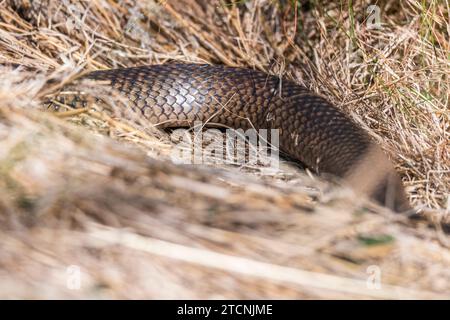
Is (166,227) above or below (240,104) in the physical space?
below

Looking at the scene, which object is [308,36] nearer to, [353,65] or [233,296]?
[353,65]

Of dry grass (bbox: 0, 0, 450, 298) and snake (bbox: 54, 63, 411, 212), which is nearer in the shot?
dry grass (bbox: 0, 0, 450, 298)

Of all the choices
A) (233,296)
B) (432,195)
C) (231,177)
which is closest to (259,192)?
(231,177)

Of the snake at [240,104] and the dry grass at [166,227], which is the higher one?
the snake at [240,104]

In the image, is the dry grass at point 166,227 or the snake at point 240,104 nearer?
the dry grass at point 166,227

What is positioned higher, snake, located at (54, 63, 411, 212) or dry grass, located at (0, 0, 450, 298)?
snake, located at (54, 63, 411, 212)

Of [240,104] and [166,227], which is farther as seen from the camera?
[240,104]
